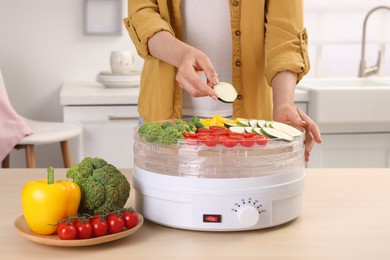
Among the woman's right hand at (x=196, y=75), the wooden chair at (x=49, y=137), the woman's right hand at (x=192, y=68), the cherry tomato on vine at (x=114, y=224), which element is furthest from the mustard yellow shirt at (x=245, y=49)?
the wooden chair at (x=49, y=137)

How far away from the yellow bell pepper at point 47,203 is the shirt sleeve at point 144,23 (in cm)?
58

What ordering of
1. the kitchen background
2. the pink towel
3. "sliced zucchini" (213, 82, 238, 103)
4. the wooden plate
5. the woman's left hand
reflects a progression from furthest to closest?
1. the kitchen background
2. the pink towel
3. the woman's left hand
4. "sliced zucchini" (213, 82, 238, 103)
5. the wooden plate

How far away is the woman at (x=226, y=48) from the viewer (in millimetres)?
1784

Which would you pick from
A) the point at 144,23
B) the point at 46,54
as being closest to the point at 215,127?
the point at 144,23

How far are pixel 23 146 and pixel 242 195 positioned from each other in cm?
204

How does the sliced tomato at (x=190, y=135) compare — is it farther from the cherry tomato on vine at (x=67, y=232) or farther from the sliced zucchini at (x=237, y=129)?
the cherry tomato on vine at (x=67, y=232)

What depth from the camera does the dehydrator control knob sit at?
1312 millimetres

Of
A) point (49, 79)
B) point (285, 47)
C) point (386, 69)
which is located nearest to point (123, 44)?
point (49, 79)

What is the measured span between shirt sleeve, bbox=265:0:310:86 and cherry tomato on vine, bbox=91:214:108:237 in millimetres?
709

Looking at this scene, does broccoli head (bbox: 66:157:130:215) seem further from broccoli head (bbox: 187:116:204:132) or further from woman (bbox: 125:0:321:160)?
woman (bbox: 125:0:321:160)

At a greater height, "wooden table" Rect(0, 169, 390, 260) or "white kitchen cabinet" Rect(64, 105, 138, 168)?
"wooden table" Rect(0, 169, 390, 260)

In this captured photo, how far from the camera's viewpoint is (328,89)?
10.6 ft

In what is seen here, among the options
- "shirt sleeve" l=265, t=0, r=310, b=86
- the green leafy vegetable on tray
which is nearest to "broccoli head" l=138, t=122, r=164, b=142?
the green leafy vegetable on tray

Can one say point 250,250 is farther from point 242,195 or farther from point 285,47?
point 285,47
